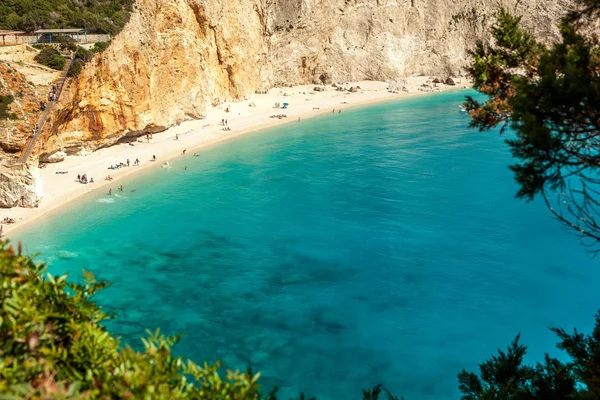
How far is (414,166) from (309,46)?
50.1 metres

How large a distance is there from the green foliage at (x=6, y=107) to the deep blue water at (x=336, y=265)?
28.7ft

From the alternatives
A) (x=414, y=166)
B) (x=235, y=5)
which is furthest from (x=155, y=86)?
(x=414, y=166)

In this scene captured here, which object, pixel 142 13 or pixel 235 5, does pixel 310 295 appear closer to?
pixel 142 13

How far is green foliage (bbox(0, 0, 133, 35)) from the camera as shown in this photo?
45.7 metres

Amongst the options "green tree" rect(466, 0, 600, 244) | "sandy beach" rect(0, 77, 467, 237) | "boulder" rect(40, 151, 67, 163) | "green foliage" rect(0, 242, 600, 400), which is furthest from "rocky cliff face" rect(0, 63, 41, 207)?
"green tree" rect(466, 0, 600, 244)

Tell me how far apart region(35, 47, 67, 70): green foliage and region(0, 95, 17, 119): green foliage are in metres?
5.95

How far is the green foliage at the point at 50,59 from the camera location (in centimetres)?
3947

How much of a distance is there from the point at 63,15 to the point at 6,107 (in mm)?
21155

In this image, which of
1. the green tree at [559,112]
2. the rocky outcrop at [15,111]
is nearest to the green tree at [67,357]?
the green tree at [559,112]

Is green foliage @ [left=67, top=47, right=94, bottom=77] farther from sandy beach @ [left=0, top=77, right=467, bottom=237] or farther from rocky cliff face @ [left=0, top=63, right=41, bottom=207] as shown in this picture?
sandy beach @ [left=0, top=77, right=467, bottom=237]

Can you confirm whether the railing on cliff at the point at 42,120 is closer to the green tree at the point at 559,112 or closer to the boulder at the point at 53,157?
the boulder at the point at 53,157

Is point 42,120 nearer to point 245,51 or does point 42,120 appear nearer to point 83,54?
point 83,54

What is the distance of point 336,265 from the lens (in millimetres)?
26484

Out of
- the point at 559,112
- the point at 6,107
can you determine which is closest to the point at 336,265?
the point at 559,112
